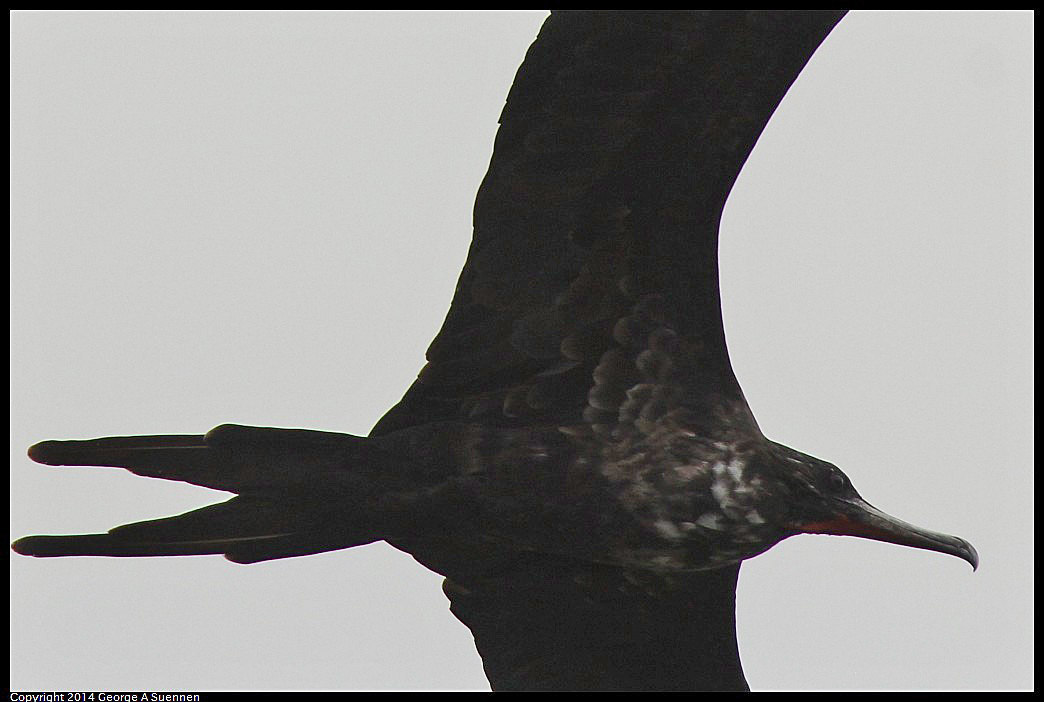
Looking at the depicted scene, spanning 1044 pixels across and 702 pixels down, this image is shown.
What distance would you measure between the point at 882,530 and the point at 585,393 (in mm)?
1209

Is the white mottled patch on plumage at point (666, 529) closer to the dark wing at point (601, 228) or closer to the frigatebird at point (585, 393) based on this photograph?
the frigatebird at point (585, 393)

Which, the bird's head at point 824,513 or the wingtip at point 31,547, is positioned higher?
the wingtip at point 31,547

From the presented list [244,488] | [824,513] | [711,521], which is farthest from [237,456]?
[824,513]

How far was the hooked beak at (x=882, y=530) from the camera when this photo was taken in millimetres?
5746

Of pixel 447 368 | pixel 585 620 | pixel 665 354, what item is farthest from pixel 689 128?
pixel 585 620

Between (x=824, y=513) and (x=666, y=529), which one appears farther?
(x=824, y=513)

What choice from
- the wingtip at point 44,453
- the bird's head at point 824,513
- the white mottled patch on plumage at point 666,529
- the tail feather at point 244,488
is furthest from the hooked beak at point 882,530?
the wingtip at point 44,453

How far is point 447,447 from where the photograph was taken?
5691mm

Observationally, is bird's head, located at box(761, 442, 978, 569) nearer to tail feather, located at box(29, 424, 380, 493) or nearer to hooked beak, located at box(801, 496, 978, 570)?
hooked beak, located at box(801, 496, 978, 570)

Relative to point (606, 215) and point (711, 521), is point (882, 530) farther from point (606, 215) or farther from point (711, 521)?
point (606, 215)

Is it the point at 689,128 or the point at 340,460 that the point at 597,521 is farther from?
the point at 689,128

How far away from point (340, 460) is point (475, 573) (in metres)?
1.01

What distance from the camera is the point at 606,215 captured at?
18.7 feet

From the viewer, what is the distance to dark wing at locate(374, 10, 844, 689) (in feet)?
17.7
